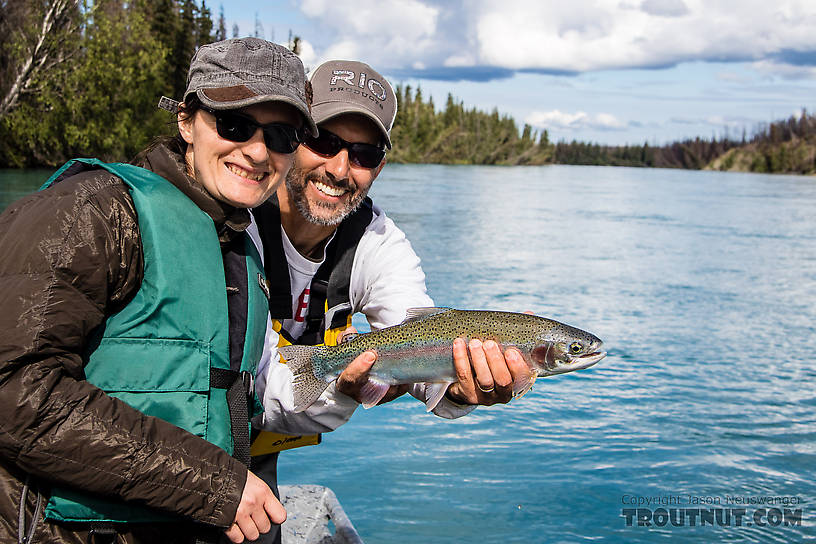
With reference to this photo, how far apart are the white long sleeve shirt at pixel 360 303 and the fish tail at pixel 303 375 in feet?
0.19

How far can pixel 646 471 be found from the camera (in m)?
8.16

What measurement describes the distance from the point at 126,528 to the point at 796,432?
9.14 m

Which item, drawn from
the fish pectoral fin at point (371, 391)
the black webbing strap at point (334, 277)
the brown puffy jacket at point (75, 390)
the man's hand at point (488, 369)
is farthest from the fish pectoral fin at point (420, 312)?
the brown puffy jacket at point (75, 390)

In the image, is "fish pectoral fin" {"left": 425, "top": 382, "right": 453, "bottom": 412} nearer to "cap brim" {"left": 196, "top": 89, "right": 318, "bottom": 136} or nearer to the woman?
the woman

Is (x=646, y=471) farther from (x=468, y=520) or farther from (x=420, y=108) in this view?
(x=420, y=108)

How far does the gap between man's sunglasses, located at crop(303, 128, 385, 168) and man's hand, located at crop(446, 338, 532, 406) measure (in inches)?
48.1

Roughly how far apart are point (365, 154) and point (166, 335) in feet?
6.15

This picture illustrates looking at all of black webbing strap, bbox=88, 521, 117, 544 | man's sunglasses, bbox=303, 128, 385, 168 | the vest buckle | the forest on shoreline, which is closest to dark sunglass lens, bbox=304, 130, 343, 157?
man's sunglasses, bbox=303, 128, 385, 168

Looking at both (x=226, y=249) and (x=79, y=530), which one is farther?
(x=226, y=249)

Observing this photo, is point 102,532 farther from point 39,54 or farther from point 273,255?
point 39,54

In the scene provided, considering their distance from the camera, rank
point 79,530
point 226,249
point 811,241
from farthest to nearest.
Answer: point 811,241 < point 226,249 < point 79,530

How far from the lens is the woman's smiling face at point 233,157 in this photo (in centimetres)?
283

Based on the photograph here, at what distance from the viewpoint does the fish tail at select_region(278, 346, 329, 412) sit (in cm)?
344

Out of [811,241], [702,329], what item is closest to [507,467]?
[702,329]
